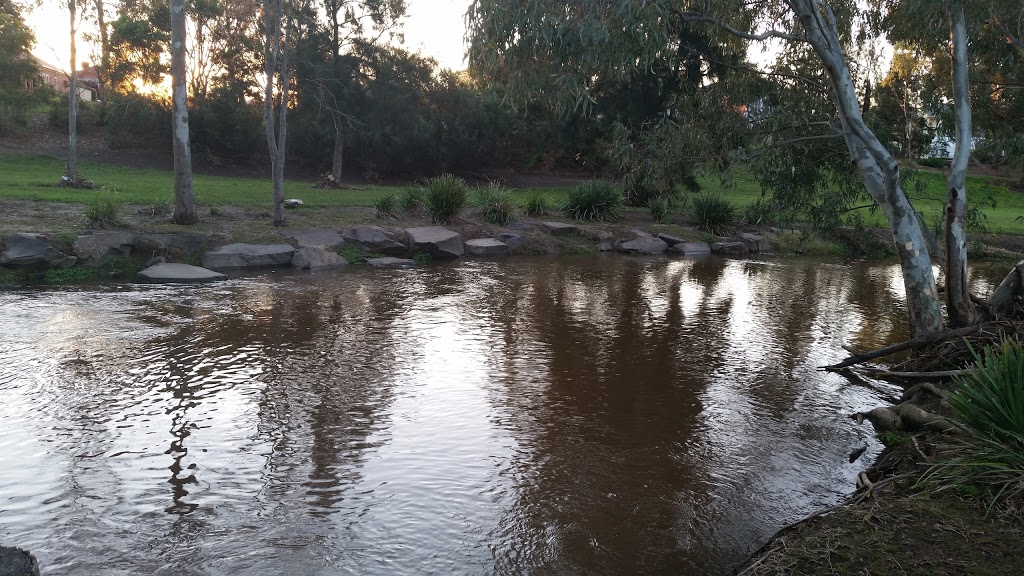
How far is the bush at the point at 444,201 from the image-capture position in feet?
62.4

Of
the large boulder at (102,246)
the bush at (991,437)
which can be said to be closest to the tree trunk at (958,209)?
the bush at (991,437)

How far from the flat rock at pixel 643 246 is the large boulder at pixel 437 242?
4.49 meters

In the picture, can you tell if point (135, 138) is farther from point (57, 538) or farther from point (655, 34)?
point (57, 538)

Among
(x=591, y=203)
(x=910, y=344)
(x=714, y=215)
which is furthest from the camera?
(x=714, y=215)

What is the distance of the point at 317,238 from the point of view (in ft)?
53.0

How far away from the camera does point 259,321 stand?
10273mm

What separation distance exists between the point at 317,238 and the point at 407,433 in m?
10.6

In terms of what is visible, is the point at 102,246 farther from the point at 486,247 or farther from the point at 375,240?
the point at 486,247

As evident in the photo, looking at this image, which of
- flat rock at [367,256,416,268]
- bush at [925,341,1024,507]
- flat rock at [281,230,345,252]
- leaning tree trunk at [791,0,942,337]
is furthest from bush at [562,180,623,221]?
bush at [925,341,1024,507]

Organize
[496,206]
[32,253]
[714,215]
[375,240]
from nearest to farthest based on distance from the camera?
[32,253] → [375,240] → [496,206] → [714,215]

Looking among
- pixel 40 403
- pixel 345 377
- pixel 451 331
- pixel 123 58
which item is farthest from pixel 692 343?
pixel 123 58

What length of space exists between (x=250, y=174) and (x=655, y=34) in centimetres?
2479

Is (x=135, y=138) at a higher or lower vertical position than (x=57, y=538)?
higher

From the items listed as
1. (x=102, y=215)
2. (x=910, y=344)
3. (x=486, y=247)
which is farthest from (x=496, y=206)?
(x=910, y=344)
